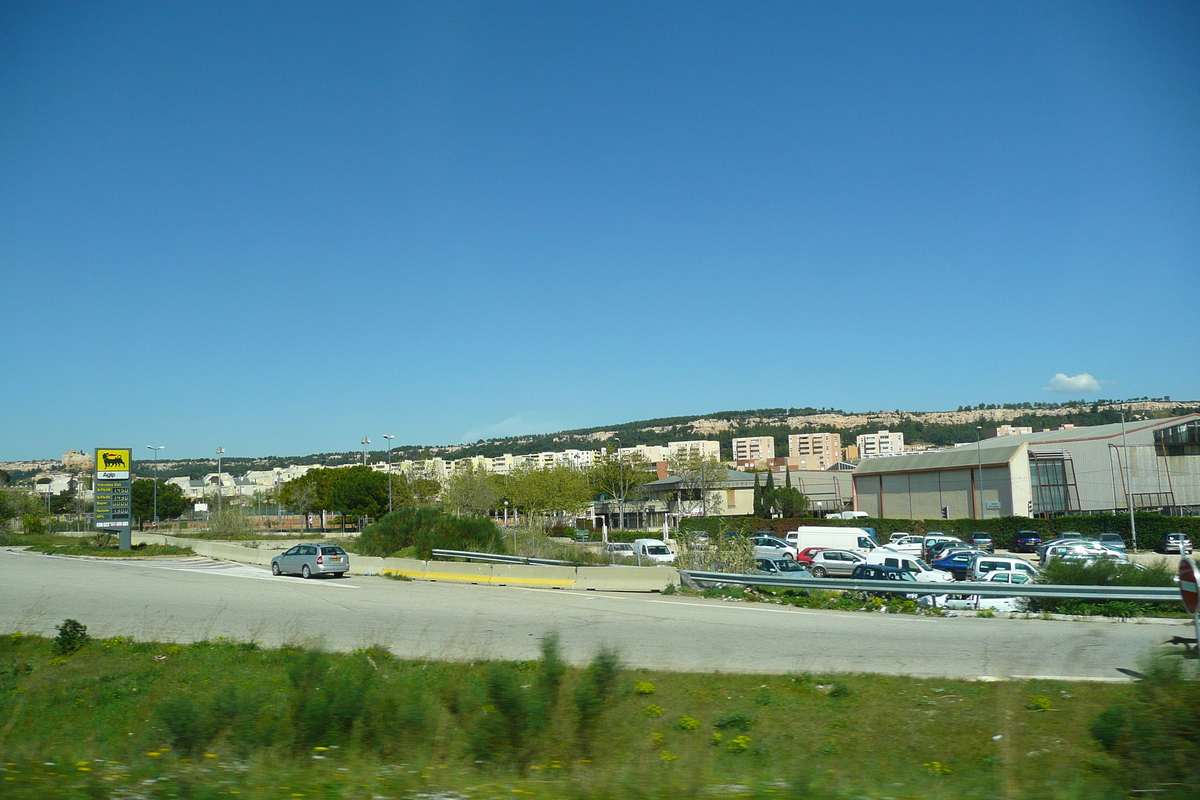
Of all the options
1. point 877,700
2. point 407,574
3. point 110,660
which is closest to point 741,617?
point 877,700

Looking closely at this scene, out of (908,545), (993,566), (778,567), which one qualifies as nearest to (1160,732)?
(993,566)

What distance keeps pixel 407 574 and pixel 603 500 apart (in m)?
50.6

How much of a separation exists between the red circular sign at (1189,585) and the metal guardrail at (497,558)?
66.6ft

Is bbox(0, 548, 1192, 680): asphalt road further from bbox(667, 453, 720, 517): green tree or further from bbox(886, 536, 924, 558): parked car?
bbox(667, 453, 720, 517): green tree

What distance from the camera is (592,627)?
17.6 meters

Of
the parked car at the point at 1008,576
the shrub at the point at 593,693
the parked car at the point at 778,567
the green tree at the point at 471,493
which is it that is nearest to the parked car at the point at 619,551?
the parked car at the point at 778,567

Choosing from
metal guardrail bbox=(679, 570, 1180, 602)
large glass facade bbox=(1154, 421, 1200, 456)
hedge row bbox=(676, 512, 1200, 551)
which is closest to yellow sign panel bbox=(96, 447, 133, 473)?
hedge row bbox=(676, 512, 1200, 551)

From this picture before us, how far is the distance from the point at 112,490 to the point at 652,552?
34585mm

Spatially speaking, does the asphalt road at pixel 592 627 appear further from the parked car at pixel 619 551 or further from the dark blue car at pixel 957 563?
the parked car at pixel 619 551

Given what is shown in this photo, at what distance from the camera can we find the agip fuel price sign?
51656 millimetres

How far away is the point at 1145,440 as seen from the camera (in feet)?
222

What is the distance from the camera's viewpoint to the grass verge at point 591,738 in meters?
5.32

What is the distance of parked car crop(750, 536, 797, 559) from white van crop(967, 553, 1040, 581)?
13.9 m

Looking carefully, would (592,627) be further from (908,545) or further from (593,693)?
(908,545)
